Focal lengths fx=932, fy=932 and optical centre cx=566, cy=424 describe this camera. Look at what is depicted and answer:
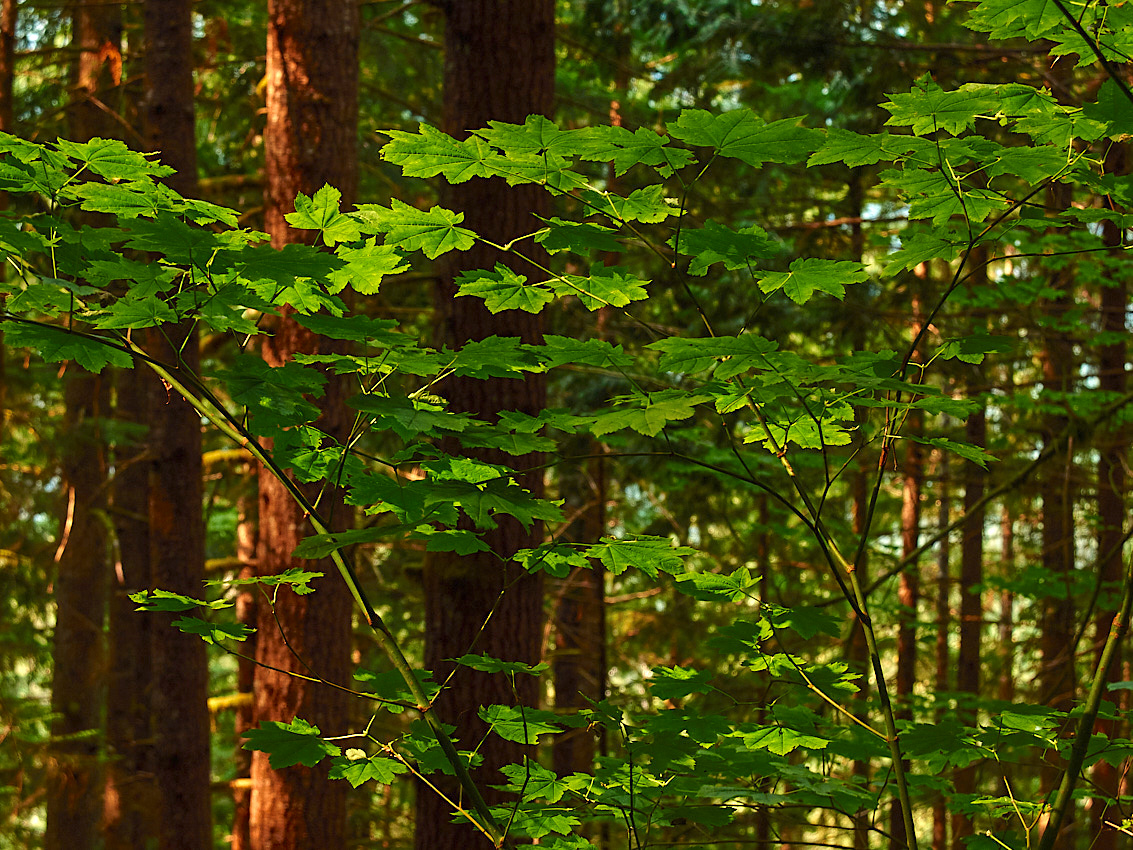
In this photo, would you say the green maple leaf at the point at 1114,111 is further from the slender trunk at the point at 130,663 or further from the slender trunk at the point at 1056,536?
the slender trunk at the point at 130,663

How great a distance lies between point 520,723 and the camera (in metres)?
2.45

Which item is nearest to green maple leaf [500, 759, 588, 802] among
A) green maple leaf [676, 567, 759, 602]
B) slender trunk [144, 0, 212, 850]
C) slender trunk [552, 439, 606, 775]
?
green maple leaf [676, 567, 759, 602]

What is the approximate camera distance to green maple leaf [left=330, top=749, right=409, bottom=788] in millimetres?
2205

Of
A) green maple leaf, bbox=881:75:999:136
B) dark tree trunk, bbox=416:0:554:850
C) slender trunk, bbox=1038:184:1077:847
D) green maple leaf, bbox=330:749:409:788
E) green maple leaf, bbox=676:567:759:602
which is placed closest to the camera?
green maple leaf, bbox=881:75:999:136

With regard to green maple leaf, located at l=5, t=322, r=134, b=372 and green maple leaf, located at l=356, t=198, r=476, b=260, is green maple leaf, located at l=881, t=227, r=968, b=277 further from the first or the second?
green maple leaf, located at l=5, t=322, r=134, b=372

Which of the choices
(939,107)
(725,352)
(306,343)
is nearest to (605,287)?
(725,352)

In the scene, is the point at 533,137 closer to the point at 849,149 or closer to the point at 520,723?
the point at 849,149

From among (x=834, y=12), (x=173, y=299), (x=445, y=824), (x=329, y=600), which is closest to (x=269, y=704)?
(x=329, y=600)

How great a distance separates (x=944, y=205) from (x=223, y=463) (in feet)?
29.2

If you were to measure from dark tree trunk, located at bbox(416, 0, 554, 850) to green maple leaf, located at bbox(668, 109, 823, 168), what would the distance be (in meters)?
1.86

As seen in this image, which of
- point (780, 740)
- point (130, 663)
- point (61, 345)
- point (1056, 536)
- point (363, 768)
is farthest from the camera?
point (130, 663)

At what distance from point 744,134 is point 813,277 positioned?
0.36 m

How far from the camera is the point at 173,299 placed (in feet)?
6.09

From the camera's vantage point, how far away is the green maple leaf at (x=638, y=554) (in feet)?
6.70
